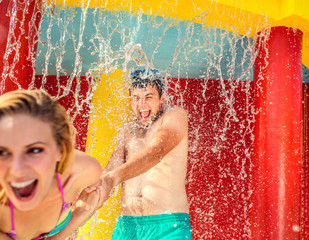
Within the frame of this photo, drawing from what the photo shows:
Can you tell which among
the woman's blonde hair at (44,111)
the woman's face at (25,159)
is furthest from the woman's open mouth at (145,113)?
the woman's face at (25,159)

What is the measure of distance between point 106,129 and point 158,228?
53.5 inches

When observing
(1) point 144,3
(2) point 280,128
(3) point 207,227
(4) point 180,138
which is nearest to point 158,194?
(4) point 180,138

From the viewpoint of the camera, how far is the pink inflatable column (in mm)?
2918

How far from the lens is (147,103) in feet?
8.21

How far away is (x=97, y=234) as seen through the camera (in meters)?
2.82

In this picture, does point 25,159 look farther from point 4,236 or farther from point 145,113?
point 145,113

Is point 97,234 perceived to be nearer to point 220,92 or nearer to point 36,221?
point 36,221

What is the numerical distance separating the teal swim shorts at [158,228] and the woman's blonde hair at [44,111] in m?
0.98

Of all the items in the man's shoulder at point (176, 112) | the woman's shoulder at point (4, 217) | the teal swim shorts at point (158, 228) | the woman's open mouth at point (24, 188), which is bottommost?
the teal swim shorts at point (158, 228)

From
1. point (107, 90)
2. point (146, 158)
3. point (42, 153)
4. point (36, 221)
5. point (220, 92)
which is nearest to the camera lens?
point (42, 153)

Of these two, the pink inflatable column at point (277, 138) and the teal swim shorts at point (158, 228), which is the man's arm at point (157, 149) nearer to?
the teal swim shorts at point (158, 228)

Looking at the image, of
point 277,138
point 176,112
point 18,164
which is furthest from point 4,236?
point 277,138

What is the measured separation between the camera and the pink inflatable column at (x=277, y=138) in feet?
9.57

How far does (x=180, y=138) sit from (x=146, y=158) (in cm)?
42
